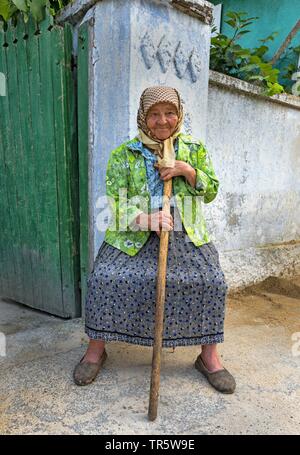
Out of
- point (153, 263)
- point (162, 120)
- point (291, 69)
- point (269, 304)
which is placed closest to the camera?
point (162, 120)

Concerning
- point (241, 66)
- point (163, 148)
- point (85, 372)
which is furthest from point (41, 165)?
point (241, 66)

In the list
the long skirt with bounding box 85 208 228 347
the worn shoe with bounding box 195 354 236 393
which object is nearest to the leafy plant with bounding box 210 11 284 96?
the long skirt with bounding box 85 208 228 347

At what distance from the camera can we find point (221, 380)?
196cm

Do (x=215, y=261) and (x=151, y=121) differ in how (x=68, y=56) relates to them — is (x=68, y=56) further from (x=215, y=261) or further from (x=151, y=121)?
(x=215, y=261)

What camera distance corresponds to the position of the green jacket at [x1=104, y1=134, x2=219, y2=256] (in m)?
1.98

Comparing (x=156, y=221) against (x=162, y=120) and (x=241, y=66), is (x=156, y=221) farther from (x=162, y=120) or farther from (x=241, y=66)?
(x=241, y=66)

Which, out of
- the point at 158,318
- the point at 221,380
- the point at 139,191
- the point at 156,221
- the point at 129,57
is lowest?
the point at 221,380

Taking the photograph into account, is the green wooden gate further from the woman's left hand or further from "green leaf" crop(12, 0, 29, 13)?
the woman's left hand

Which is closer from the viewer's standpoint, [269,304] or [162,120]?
[162,120]

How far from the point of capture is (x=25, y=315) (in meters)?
3.08

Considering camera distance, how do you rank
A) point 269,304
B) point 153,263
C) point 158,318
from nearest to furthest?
point 158,318
point 153,263
point 269,304

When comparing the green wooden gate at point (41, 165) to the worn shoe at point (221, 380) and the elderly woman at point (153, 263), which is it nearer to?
the elderly woman at point (153, 263)

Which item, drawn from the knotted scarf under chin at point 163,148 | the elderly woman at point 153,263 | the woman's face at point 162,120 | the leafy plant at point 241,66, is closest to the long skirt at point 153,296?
the elderly woman at point 153,263

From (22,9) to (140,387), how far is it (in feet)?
8.12
